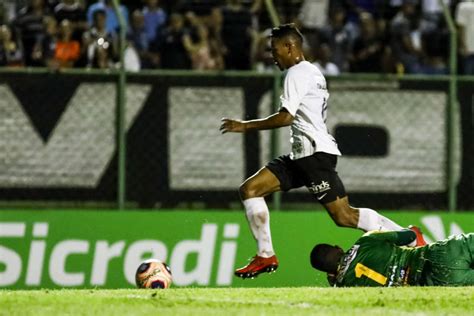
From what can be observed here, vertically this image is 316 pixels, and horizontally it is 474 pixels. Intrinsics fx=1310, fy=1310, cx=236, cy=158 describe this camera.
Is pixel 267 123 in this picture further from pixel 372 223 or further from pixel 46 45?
pixel 46 45

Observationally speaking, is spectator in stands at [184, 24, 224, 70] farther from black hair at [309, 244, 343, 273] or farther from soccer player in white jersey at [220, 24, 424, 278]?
black hair at [309, 244, 343, 273]

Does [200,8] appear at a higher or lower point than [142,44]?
higher

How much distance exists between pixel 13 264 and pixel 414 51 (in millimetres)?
5536

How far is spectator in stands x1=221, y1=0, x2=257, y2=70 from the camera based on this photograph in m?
15.6

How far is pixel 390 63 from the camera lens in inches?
635

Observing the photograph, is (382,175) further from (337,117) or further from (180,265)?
(180,265)

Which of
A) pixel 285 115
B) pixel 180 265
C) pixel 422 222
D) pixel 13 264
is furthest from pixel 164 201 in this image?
pixel 285 115

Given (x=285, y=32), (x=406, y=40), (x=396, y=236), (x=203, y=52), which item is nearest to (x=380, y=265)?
(x=396, y=236)

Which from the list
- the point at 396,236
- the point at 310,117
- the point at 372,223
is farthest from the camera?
the point at 372,223

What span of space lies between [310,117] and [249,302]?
8.53ft

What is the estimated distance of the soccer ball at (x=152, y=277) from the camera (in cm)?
1180

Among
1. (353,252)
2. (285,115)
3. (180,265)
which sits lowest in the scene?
(180,265)

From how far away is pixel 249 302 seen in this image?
9375 millimetres

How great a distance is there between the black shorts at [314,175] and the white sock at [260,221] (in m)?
0.26
